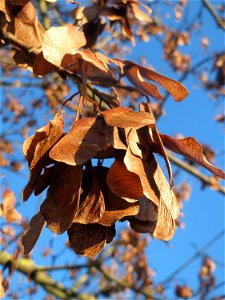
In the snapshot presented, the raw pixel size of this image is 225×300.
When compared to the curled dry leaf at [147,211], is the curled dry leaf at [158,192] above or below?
above

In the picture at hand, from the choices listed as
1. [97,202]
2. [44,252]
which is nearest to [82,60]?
[97,202]

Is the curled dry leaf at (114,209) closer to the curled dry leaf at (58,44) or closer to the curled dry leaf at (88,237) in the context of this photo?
the curled dry leaf at (88,237)

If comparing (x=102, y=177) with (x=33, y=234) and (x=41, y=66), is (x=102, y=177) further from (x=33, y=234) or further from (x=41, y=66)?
(x=41, y=66)

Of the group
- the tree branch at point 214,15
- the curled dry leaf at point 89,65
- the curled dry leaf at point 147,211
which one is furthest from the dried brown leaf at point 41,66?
the tree branch at point 214,15

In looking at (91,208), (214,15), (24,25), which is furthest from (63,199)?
(214,15)

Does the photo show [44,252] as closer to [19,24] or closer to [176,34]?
[176,34]
